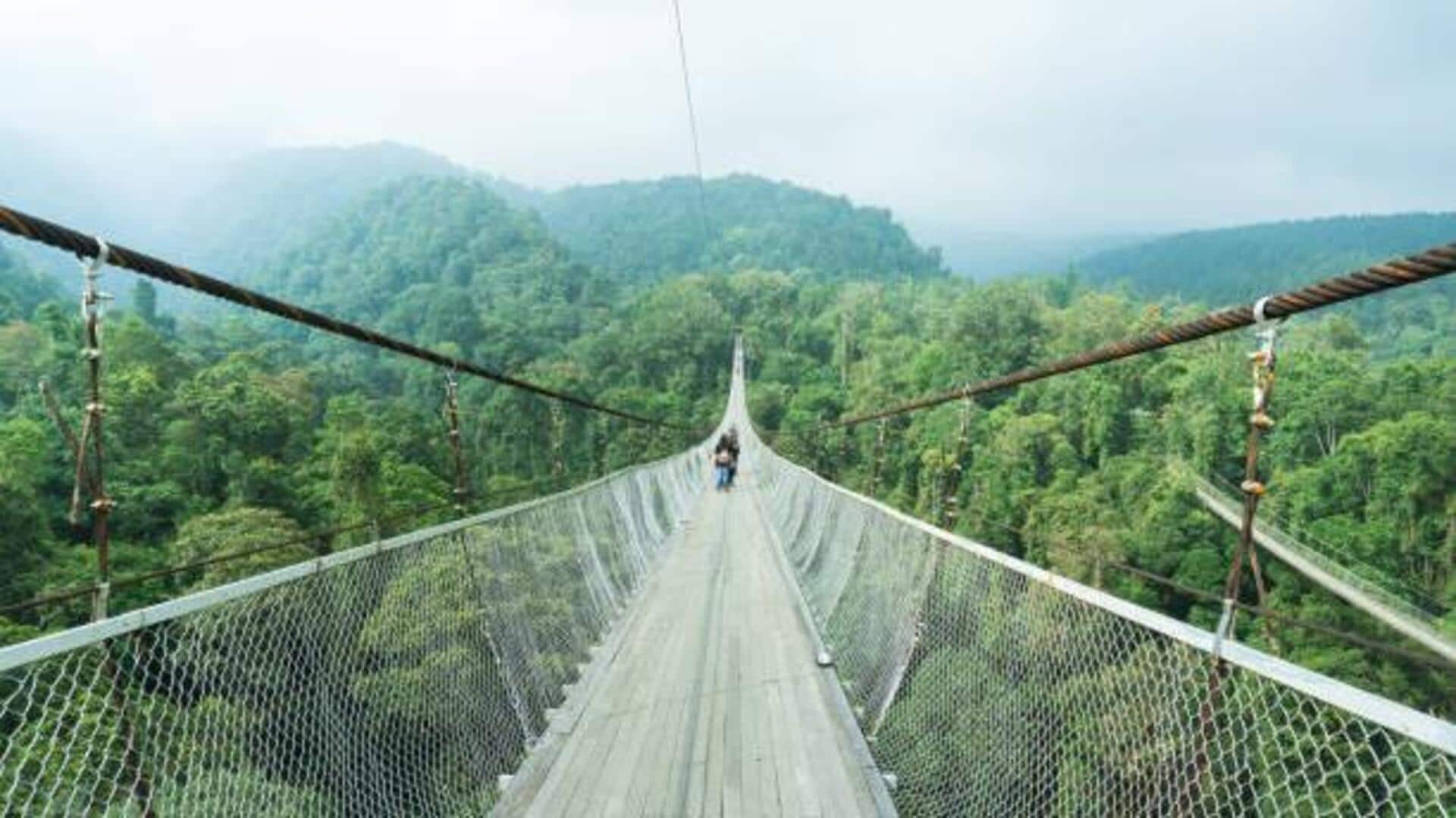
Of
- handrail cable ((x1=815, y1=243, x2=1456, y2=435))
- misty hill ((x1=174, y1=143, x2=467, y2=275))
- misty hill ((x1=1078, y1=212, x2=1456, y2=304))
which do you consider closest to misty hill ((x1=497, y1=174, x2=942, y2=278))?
misty hill ((x1=174, y1=143, x2=467, y2=275))

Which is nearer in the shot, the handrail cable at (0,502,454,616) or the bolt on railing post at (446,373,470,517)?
the handrail cable at (0,502,454,616)

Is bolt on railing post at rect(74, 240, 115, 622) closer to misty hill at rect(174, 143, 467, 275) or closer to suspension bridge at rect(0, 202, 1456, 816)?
suspension bridge at rect(0, 202, 1456, 816)

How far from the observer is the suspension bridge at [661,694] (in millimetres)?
1354

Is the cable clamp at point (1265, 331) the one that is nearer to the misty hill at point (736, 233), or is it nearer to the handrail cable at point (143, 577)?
the handrail cable at point (143, 577)

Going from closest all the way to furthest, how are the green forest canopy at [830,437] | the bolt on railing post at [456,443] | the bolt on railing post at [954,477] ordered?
the bolt on railing post at [456,443] → the bolt on railing post at [954,477] → the green forest canopy at [830,437]

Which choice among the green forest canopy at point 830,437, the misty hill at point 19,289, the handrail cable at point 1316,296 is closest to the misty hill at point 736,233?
the green forest canopy at point 830,437

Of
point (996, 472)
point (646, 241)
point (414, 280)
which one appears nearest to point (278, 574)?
point (996, 472)

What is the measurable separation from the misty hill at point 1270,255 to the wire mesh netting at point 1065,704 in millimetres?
82310

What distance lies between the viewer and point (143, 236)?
517 feet

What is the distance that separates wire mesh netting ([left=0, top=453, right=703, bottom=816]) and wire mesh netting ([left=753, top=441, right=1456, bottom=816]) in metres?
1.20

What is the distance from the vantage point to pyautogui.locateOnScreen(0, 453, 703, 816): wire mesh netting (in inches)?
54.0

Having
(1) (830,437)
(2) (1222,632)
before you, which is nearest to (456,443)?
(2) (1222,632)

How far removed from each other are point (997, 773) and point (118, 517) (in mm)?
28843

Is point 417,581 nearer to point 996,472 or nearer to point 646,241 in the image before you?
point 996,472
